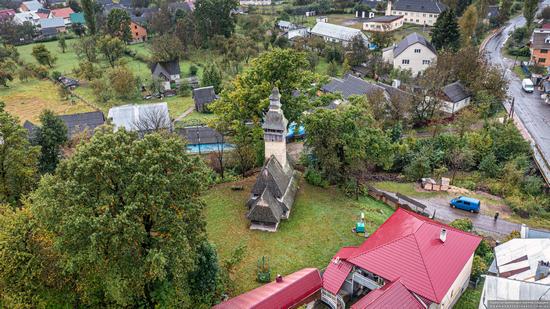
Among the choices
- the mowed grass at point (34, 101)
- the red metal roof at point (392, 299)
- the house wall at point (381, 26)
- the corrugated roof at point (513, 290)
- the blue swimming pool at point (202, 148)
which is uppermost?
the house wall at point (381, 26)

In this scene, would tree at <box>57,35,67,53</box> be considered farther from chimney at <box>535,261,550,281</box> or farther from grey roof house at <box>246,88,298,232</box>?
chimney at <box>535,261,550,281</box>

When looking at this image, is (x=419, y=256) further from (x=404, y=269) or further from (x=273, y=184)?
(x=273, y=184)

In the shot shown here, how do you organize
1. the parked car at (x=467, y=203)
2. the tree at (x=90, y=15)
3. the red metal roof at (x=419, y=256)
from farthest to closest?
the tree at (x=90, y=15) < the parked car at (x=467, y=203) < the red metal roof at (x=419, y=256)

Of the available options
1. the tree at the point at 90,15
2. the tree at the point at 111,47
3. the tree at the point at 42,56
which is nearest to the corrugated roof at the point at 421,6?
the tree at the point at 111,47

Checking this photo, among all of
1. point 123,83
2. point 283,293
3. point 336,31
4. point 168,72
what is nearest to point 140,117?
point 123,83

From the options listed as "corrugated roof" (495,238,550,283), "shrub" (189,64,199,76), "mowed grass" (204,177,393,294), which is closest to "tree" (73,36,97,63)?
"shrub" (189,64,199,76)

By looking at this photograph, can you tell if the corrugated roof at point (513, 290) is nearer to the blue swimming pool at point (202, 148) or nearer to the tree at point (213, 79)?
the blue swimming pool at point (202, 148)

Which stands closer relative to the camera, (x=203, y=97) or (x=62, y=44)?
(x=203, y=97)
